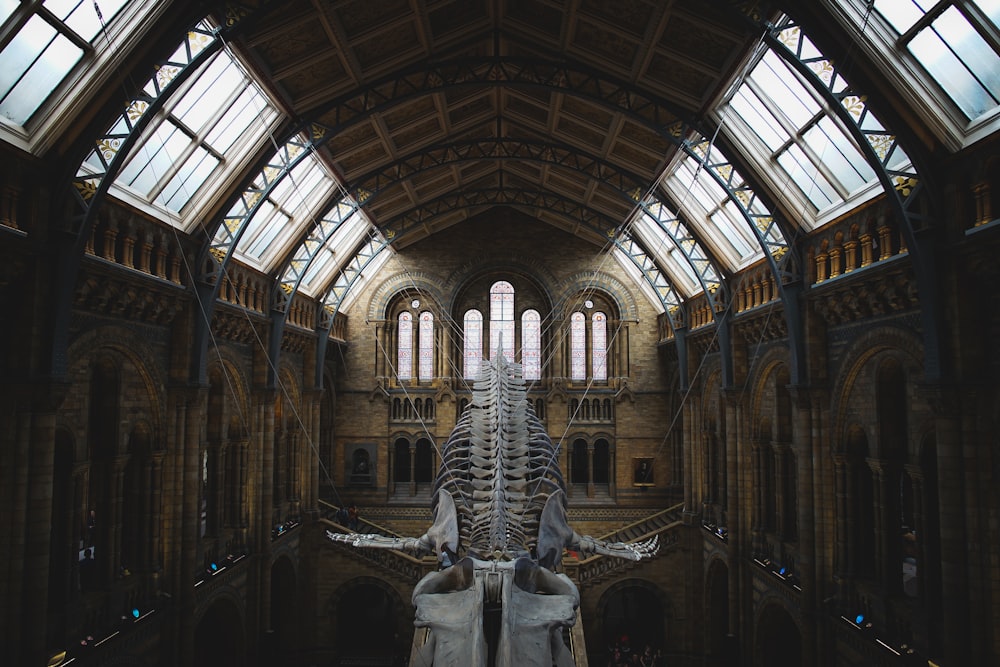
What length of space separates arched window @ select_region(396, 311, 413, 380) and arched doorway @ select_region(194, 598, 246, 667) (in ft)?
43.1

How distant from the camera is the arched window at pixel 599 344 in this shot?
29062 mm

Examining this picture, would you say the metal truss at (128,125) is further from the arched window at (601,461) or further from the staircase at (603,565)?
the arched window at (601,461)

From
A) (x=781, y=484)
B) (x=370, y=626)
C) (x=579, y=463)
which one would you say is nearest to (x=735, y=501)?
(x=781, y=484)

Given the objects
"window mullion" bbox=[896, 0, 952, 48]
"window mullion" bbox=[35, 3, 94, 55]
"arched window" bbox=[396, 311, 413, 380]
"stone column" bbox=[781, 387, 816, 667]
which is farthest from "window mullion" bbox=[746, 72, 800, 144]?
"arched window" bbox=[396, 311, 413, 380]

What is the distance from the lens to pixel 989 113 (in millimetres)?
9227

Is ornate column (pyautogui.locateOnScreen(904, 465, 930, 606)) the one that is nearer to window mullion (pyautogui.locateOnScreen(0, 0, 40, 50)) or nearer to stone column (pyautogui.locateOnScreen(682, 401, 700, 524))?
stone column (pyautogui.locateOnScreen(682, 401, 700, 524))

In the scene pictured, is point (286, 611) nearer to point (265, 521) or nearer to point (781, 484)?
point (265, 521)

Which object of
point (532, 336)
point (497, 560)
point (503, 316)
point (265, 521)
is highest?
point (503, 316)

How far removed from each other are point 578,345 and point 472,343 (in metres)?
4.78

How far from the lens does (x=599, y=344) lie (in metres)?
29.2

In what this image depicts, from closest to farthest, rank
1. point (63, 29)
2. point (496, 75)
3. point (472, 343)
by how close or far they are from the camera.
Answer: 1. point (63, 29)
2. point (496, 75)
3. point (472, 343)

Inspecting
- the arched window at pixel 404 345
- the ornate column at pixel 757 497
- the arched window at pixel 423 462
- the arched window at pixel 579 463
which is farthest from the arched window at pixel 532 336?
the ornate column at pixel 757 497

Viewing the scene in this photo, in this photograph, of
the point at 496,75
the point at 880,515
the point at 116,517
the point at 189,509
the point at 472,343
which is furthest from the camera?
the point at 472,343

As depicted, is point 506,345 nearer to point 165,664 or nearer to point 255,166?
A: point 255,166
